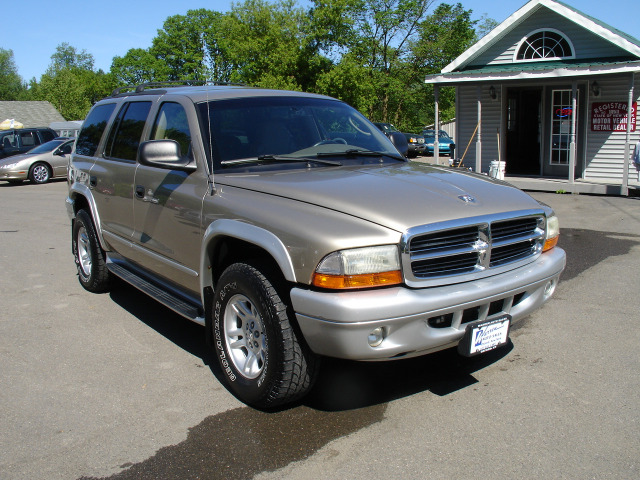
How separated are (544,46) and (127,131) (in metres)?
14.9

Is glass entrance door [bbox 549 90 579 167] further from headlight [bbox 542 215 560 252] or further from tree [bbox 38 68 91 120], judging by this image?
tree [bbox 38 68 91 120]

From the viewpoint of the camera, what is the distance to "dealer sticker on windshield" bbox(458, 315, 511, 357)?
3343mm

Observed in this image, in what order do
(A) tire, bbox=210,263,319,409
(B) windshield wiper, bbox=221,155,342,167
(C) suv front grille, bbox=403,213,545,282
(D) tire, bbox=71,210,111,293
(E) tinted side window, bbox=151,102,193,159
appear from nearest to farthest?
(C) suv front grille, bbox=403,213,545,282 < (A) tire, bbox=210,263,319,409 < (B) windshield wiper, bbox=221,155,342,167 < (E) tinted side window, bbox=151,102,193,159 < (D) tire, bbox=71,210,111,293

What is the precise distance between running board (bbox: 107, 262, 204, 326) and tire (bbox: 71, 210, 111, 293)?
536mm

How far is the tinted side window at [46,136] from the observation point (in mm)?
23469

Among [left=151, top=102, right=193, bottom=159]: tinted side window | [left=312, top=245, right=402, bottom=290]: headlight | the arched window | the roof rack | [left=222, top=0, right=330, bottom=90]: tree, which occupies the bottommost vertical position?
[left=312, top=245, right=402, bottom=290]: headlight

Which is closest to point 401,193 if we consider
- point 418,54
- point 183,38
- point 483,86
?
point 483,86

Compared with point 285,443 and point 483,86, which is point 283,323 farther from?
point 483,86

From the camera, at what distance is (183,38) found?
69.8 meters

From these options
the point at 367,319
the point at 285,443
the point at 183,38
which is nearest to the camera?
the point at 367,319

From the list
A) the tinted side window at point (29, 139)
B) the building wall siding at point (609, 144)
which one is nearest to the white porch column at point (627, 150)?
the building wall siding at point (609, 144)

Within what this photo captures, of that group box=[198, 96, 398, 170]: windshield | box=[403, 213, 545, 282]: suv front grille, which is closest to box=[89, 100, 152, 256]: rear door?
box=[198, 96, 398, 170]: windshield

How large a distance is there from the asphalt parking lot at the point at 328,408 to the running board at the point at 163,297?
17.2 inches

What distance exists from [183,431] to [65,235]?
7400 millimetres
